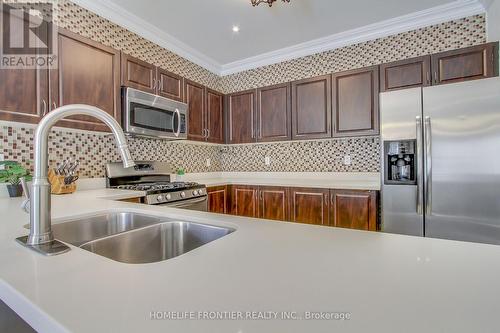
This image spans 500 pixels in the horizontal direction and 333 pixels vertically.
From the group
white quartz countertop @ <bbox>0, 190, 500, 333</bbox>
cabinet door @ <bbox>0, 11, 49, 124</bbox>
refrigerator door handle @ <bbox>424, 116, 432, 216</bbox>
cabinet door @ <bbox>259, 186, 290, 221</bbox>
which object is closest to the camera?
white quartz countertop @ <bbox>0, 190, 500, 333</bbox>

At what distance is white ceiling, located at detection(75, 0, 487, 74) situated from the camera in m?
2.48

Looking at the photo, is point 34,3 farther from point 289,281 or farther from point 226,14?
point 289,281

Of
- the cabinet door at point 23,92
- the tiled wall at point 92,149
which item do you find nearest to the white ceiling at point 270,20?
the cabinet door at point 23,92

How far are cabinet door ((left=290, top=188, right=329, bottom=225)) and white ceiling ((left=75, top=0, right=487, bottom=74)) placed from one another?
185 cm

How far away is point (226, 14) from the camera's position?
2625 millimetres

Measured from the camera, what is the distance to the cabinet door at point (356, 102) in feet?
9.02

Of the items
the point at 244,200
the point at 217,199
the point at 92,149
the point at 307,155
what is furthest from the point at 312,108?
the point at 92,149

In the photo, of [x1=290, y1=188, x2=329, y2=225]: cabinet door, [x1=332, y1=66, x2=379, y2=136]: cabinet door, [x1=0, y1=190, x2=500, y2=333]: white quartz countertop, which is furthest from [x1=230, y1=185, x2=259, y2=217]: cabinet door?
[x1=0, y1=190, x2=500, y2=333]: white quartz countertop

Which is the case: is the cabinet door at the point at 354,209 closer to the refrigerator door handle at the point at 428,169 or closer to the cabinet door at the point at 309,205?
the cabinet door at the point at 309,205

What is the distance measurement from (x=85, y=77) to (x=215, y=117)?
1757mm

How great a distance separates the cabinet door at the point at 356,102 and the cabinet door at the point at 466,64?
54 cm

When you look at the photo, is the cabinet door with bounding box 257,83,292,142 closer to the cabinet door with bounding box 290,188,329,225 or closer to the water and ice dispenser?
the cabinet door with bounding box 290,188,329,225

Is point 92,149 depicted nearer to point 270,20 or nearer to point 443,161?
point 270,20

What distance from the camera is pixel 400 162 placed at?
7.61 ft
